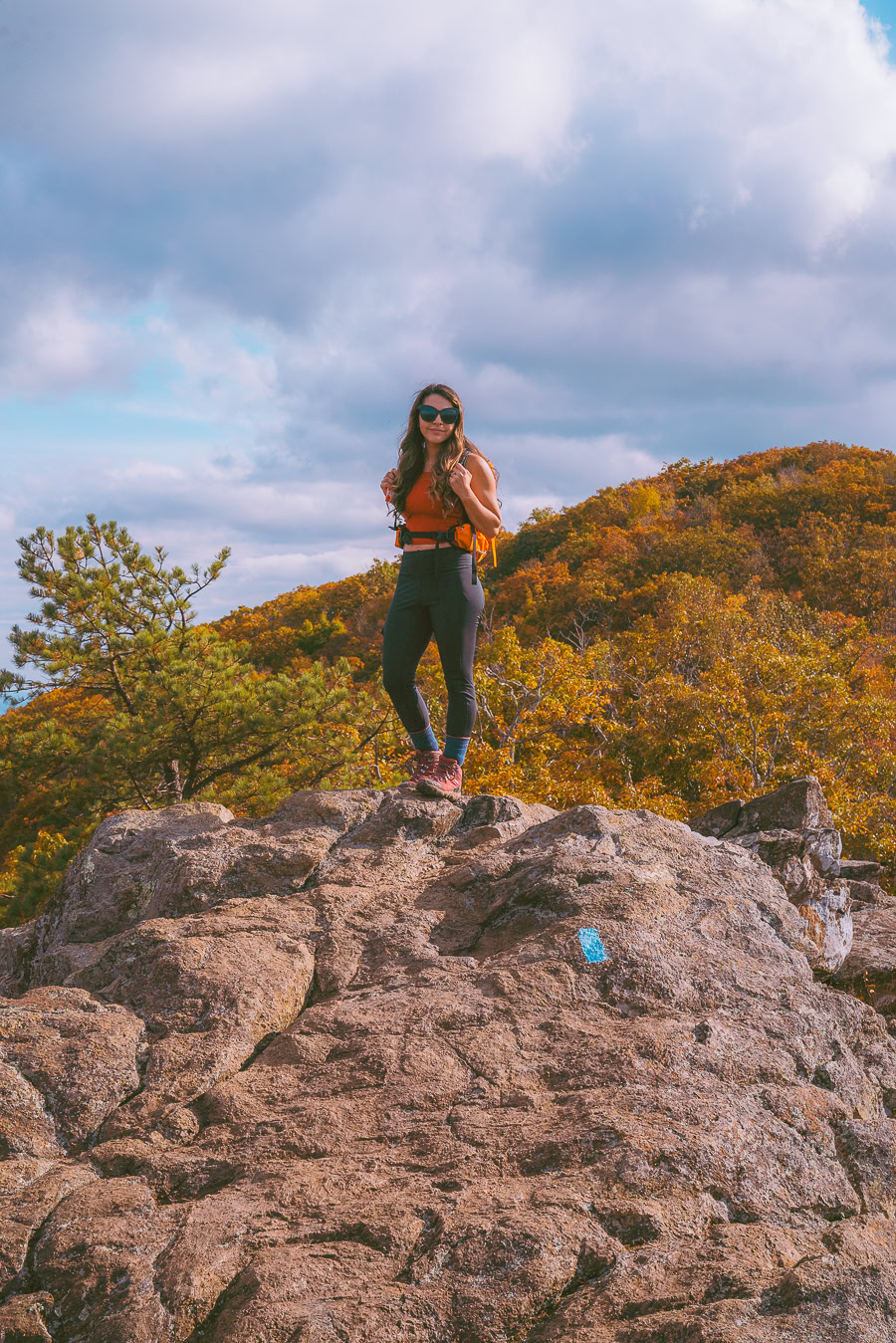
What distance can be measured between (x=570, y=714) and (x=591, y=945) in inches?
434

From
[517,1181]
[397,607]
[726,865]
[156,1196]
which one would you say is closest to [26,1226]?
[156,1196]

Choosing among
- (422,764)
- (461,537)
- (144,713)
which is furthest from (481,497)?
(144,713)

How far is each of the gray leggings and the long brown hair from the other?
10.8 inches

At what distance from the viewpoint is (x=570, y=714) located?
14242 mm

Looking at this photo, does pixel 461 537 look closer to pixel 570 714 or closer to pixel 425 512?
pixel 425 512

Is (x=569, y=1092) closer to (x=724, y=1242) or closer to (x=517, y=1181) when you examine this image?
(x=517, y=1181)

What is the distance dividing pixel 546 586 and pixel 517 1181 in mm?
28997

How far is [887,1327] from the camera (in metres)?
1.97

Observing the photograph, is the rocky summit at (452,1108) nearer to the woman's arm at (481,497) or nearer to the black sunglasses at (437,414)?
the woman's arm at (481,497)

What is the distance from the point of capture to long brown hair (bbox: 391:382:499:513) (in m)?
4.74

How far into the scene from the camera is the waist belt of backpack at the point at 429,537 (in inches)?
188

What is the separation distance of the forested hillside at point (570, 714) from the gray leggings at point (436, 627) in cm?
469

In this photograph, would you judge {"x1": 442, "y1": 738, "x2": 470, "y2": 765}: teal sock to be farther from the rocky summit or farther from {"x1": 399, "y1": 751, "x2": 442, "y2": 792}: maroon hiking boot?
the rocky summit

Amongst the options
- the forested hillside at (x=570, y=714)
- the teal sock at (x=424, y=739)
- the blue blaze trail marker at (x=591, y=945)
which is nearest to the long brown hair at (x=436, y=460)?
the teal sock at (x=424, y=739)
